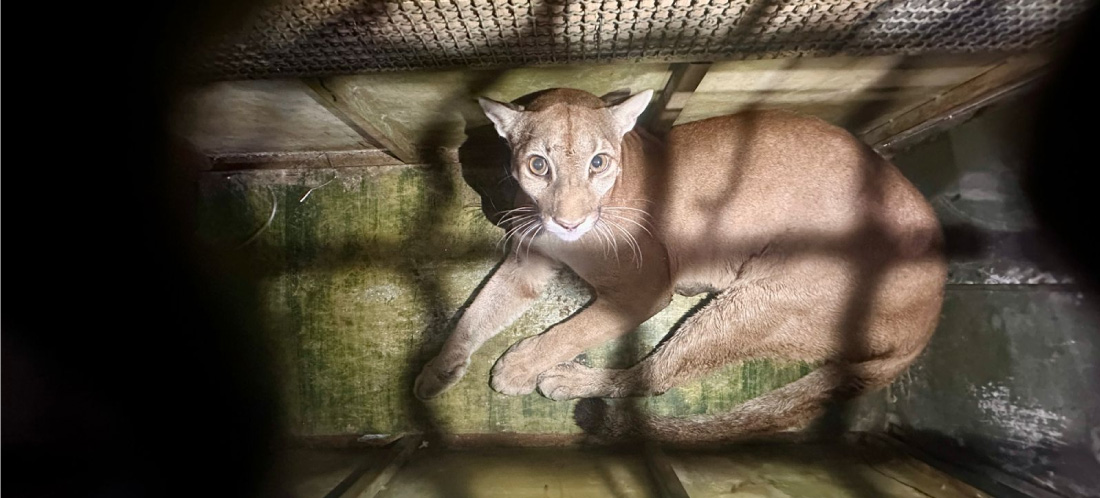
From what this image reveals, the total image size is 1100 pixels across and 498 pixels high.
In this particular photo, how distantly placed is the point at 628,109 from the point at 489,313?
109cm

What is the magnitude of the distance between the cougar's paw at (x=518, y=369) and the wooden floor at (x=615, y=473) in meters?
0.30

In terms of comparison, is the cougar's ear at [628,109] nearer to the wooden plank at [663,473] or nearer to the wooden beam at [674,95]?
the wooden beam at [674,95]

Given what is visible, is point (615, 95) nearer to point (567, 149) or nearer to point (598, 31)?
point (567, 149)

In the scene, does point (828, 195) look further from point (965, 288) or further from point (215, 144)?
point (215, 144)

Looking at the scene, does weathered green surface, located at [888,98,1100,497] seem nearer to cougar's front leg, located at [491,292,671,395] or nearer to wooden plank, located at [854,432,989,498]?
wooden plank, located at [854,432,989,498]

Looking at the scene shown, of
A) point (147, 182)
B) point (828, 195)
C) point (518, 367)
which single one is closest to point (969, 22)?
point (828, 195)

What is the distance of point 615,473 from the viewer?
2.13 metres

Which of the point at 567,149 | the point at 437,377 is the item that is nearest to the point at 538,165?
the point at 567,149

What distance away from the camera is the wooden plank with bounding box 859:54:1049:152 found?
169 centimetres

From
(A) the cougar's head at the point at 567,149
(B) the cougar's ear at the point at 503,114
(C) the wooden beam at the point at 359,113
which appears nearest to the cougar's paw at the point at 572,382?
(A) the cougar's head at the point at 567,149

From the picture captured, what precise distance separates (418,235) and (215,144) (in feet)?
3.23

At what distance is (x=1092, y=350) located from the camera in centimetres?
175

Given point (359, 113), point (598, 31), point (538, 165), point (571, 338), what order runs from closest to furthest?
point (598, 31) → point (538, 165) → point (359, 113) → point (571, 338)

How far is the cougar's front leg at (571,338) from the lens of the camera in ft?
7.14
